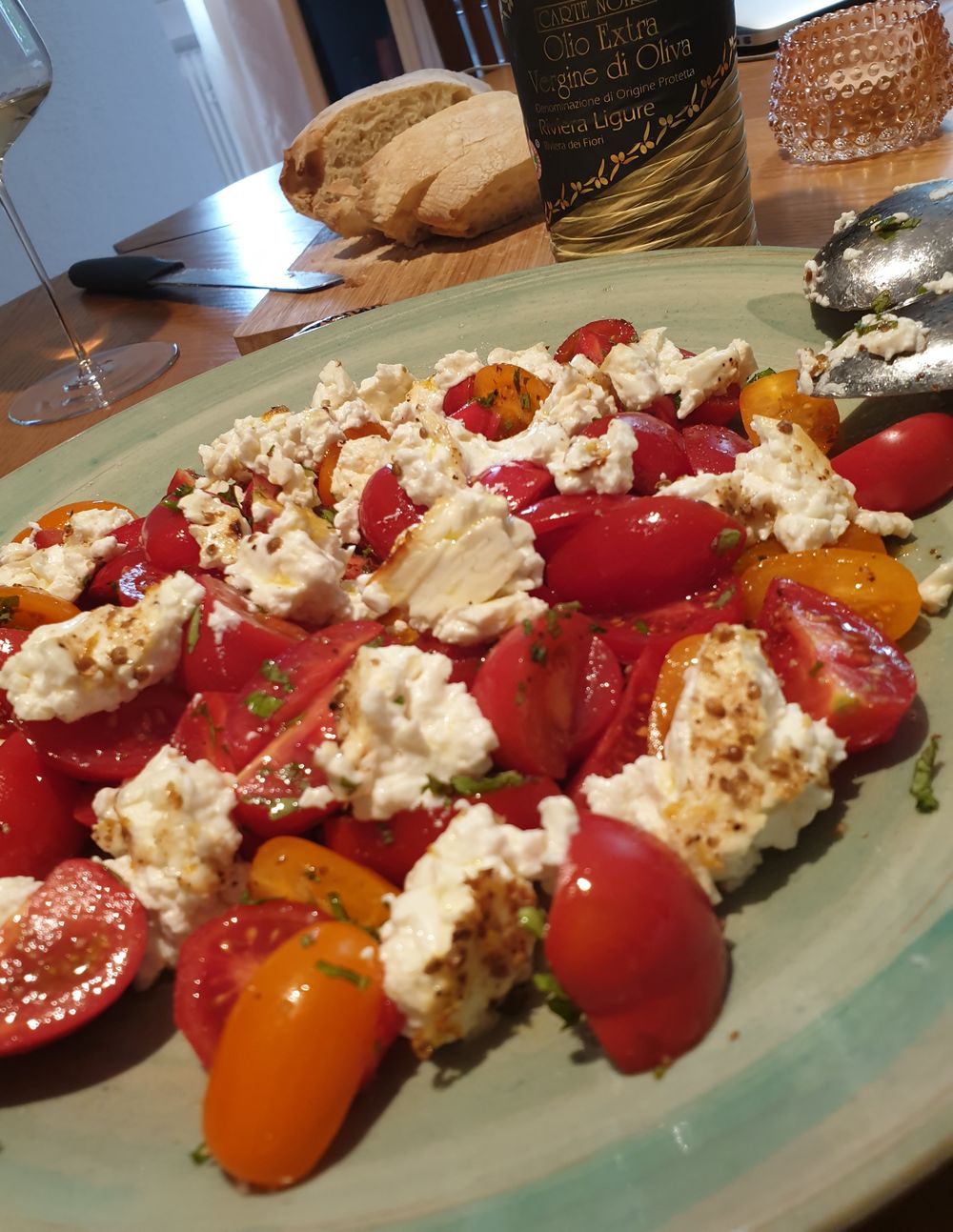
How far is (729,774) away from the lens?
2.71 feet

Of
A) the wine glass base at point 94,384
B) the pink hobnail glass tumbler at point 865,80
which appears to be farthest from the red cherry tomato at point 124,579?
the pink hobnail glass tumbler at point 865,80

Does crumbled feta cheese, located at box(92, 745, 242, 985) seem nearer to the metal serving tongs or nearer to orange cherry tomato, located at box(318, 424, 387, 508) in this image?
orange cherry tomato, located at box(318, 424, 387, 508)

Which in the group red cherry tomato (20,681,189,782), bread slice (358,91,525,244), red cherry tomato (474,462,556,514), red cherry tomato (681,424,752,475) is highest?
bread slice (358,91,525,244)

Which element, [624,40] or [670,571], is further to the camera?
[624,40]

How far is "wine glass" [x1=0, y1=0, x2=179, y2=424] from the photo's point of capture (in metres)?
2.27

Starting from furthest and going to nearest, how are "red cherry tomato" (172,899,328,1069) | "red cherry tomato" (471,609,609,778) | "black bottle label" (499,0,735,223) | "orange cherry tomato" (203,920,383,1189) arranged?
"black bottle label" (499,0,735,223), "red cherry tomato" (471,609,609,778), "red cherry tomato" (172,899,328,1069), "orange cherry tomato" (203,920,383,1189)

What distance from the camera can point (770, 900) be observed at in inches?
32.0

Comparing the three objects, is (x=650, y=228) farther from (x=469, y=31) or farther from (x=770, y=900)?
(x=469, y=31)

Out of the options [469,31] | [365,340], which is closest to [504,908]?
[365,340]

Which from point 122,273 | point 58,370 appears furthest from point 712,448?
point 122,273

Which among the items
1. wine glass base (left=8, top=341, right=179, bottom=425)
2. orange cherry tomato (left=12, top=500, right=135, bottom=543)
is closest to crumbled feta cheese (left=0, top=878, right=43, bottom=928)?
orange cherry tomato (left=12, top=500, right=135, bottom=543)

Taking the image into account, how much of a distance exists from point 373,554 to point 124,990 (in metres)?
0.61

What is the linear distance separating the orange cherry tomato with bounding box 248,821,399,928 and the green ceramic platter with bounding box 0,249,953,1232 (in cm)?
13

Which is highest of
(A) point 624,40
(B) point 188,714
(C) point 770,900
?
(A) point 624,40
